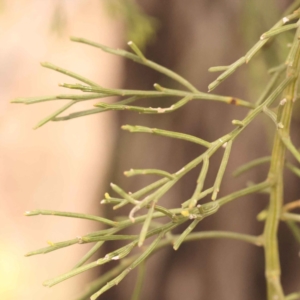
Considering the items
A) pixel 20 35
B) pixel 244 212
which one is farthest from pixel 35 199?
pixel 244 212

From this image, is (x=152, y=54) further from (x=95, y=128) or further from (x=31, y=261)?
(x=31, y=261)

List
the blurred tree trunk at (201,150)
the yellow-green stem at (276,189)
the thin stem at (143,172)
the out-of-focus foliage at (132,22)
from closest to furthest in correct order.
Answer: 1. the thin stem at (143,172)
2. the yellow-green stem at (276,189)
3. the out-of-focus foliage at (132,22)
4. the blurred tree trunk at (201,150)

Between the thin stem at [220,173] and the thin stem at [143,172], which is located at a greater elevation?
the thin stem at [220,173]

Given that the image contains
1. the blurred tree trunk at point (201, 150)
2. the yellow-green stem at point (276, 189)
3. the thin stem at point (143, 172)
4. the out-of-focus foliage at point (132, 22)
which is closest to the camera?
the thin stem at point (143, 172)

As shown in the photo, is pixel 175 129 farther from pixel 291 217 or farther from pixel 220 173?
pixel 220 173

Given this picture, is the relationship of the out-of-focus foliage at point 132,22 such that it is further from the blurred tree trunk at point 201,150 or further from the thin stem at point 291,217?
the thin stem at point 291,217

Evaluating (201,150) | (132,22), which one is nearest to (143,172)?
(132,22)

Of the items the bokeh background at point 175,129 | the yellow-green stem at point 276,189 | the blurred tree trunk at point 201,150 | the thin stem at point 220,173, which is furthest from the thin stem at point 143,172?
the blurred tree trunk at point 201,150
